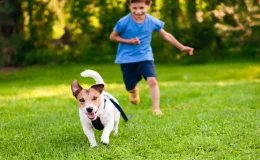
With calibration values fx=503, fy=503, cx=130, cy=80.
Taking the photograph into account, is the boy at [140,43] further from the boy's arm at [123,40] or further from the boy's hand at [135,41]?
the boy's hand at [135,41]

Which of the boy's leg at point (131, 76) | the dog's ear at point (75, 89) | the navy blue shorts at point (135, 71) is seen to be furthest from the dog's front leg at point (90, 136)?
the boy's leg at point (131, 76)

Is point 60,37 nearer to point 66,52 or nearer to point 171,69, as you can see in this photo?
point 66,52

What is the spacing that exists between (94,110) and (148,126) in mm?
1158

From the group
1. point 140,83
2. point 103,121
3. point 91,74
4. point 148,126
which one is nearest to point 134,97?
point 148,126

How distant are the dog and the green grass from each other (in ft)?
0.46

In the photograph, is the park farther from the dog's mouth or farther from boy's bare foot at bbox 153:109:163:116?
the dog's mouth

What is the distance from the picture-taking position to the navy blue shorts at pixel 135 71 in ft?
22.4

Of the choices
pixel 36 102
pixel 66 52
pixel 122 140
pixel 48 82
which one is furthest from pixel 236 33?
pixel 122 140

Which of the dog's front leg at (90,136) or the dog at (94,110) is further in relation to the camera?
the dog's front leg at (90,136)

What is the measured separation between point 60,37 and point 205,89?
7275mm

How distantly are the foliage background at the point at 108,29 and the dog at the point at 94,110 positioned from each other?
9.48 meters

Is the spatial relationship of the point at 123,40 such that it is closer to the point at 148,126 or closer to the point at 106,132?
the point at 148,126

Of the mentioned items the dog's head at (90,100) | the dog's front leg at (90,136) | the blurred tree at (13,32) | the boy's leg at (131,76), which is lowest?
the blurred tree at (13,32)

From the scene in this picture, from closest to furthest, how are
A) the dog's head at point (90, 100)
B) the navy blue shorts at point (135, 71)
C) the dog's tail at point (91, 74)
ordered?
the dog's head at point (90, 100) < the dog's tail at point (91, 74) < the navy blue shorts at point (135, 71)
